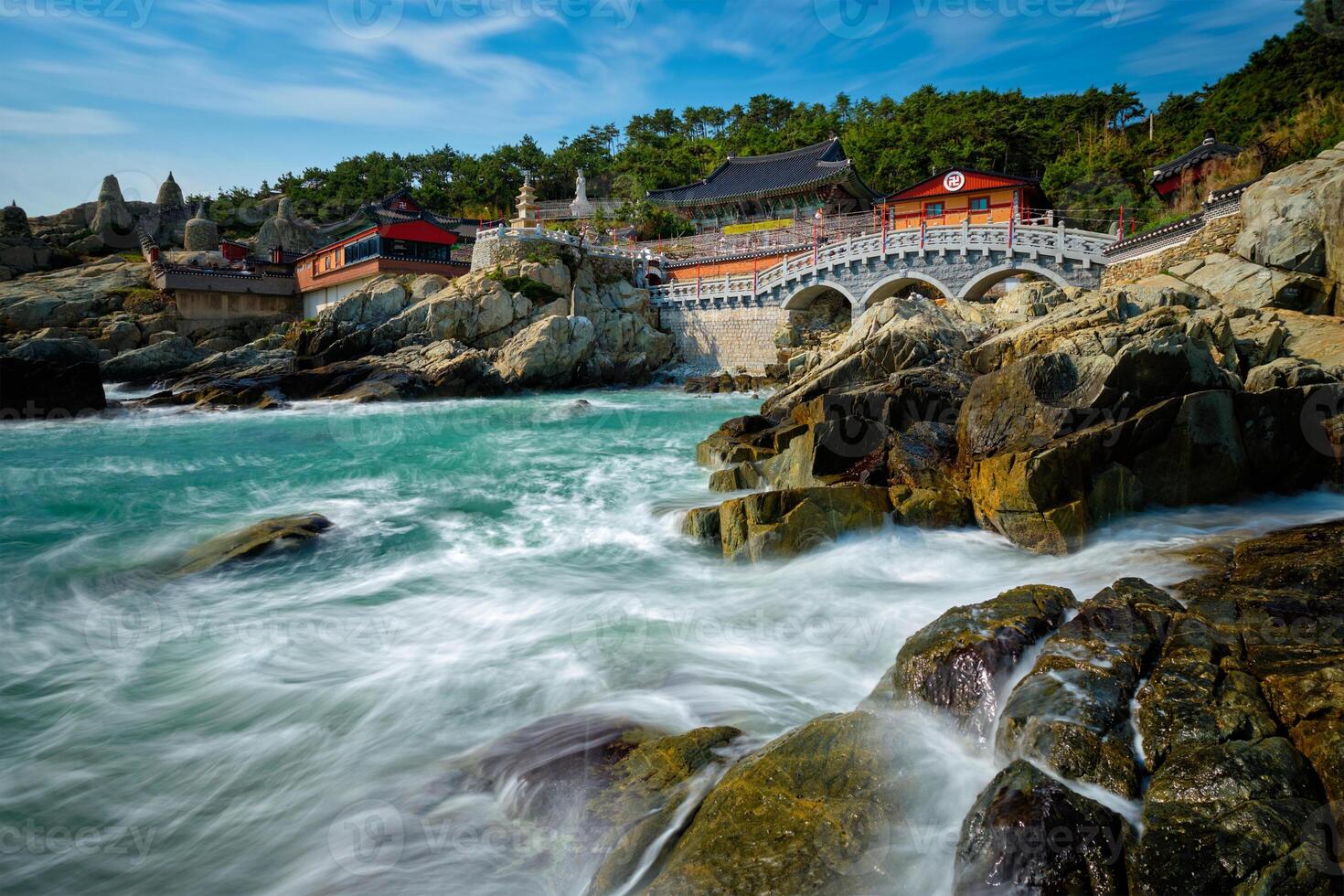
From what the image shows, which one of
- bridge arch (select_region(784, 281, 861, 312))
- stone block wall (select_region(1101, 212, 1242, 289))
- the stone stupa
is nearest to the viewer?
stone block wall (select_region(1101, 212, 1242, 289))

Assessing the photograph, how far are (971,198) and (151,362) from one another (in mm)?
37633

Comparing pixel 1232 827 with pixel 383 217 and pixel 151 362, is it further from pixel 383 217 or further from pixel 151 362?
pixel 383 217

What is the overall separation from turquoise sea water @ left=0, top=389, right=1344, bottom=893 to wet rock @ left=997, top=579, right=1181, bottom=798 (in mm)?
455

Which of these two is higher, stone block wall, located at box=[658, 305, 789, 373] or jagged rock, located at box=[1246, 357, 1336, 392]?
stone block wall, located at box=[658, 305, 789, 373]

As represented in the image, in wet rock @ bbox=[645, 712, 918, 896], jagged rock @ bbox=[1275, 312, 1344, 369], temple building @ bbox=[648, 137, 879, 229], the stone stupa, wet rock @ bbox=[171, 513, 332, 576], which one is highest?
the stone stupa

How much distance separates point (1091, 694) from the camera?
4.09 m

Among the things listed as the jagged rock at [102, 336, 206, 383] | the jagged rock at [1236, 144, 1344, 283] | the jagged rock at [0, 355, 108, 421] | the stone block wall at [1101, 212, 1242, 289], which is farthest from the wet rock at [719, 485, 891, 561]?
the jagged rock at [102, 336, 206, 383]

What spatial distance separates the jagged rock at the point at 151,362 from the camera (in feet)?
98.4

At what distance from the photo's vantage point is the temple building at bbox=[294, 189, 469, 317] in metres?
34.3

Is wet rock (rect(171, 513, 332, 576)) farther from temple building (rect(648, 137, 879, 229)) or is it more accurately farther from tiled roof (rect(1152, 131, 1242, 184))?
tiled roof (rect(1152, 131, 1242, 184))

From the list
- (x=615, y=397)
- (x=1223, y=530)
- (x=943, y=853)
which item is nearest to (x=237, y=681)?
(x=943, y=853)

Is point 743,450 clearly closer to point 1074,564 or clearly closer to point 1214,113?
point 1074,564

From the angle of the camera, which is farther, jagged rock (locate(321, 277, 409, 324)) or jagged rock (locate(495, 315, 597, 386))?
jagged rock (locate(321, 277, 409, 324))

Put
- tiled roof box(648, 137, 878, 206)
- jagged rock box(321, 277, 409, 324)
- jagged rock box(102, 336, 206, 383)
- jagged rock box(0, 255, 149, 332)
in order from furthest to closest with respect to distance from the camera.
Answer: tiled roof box(648, 137, 878, 206) < jagged rock box(0, 255, 149, 332) < jagged rock box(321, 277, 409, 324) < jagged rock box(102, 336, 206, 383)
